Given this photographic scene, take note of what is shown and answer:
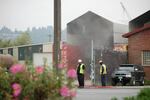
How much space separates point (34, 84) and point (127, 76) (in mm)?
33352

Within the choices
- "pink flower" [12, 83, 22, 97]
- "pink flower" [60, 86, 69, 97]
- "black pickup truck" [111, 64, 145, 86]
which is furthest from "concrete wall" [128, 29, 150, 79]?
"pink flower" [12, 83, 22, 97]

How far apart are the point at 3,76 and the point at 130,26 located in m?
55.2

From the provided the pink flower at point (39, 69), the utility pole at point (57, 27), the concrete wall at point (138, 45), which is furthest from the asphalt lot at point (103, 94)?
the concrete wall at point (138, 45)

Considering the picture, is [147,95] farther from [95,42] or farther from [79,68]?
[95,42]

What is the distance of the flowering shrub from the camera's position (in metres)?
6.82

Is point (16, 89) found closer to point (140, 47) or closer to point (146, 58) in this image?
Answer: point (146, 58)

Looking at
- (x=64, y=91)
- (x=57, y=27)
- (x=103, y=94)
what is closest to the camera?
(x=64, y=91)

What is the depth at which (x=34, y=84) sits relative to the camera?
6906 millimetres

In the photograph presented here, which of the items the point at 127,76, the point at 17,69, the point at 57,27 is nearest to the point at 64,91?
the point at 17,69

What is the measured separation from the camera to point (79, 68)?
3325cm

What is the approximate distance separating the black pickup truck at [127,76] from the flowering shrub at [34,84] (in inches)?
1292

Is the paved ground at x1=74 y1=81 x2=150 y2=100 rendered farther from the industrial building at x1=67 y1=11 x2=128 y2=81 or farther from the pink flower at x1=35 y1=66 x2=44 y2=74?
the industrial building at x1=67 y1=11 x2=128 y2=81

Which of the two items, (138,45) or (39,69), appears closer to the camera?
(39,69)

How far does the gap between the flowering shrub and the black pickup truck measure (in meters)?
32.8
